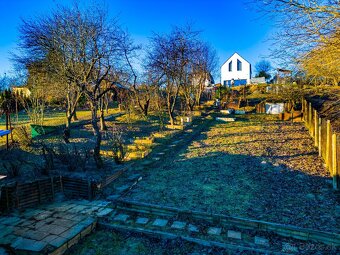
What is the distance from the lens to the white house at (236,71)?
4162 centimetres

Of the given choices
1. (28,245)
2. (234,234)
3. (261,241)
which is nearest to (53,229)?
(28,245)

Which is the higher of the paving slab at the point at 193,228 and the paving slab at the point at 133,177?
the paving slab at the point at 133,177

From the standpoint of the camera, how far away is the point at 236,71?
4266 cm

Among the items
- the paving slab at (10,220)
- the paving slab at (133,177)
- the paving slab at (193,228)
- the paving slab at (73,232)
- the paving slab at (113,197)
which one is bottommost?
the paving slab at (193,228)

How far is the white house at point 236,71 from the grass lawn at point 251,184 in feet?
110

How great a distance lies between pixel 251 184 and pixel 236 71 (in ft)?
129

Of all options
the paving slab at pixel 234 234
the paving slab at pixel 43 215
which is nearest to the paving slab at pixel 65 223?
the paving slab at pixel 43 215

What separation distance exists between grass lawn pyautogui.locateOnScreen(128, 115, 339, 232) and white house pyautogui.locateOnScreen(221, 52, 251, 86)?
110 ft

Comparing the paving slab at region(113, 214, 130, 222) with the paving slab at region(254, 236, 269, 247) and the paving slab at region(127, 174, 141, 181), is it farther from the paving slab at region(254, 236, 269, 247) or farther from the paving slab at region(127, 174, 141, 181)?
the paving slab at region(254, 236, 269, 247)

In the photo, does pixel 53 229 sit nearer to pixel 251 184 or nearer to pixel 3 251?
pixel 3 251

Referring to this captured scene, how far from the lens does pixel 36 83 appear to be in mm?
13914

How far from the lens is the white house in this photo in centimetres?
4162

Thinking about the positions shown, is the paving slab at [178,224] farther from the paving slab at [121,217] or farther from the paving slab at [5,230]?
the paving slab at [5,230]

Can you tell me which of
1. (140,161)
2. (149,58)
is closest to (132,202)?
(140,161)
